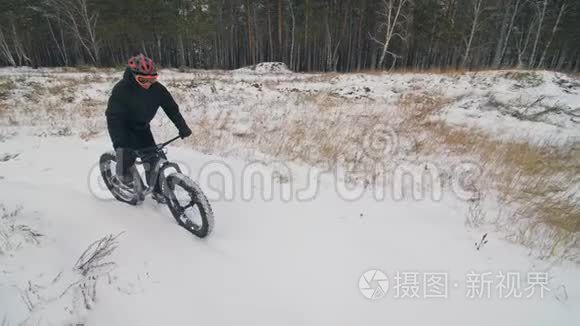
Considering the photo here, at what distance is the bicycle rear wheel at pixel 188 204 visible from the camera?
283cm

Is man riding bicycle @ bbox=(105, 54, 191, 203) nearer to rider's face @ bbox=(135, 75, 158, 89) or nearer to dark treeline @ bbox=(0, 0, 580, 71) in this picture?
rider's face @ bbox=(135, 75, 158, 89)

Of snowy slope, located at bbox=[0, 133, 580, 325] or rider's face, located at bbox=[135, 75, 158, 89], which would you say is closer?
snowy slope, located at bbox=[0, 133, 580, 325]

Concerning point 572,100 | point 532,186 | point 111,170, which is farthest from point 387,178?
point 572,100

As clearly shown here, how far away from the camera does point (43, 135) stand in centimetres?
614

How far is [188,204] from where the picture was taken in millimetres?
3018

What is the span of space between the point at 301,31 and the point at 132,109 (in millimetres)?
32686

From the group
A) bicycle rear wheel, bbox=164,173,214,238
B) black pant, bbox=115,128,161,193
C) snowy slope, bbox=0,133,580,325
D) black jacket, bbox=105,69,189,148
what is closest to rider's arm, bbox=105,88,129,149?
black jacket, bbox=105,69,189,148

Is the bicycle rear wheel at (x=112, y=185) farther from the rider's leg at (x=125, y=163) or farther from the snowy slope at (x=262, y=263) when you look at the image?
the rider's leg at (x=125, y=163)

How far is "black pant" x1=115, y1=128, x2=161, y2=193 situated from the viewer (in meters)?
3.03

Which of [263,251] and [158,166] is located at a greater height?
[158,166]

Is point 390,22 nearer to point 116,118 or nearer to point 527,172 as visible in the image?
point 527,172

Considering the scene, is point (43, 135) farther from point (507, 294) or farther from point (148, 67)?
point (507, 294)

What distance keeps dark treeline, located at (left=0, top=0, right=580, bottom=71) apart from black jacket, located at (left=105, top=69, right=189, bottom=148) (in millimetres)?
30047

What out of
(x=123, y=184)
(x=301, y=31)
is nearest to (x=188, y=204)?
(x=123, y=184)
